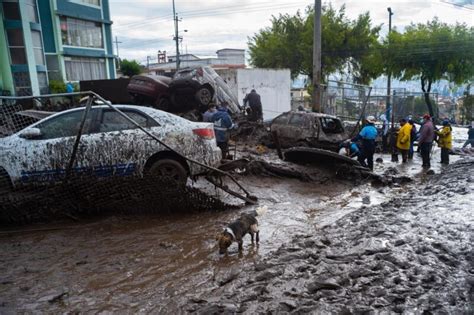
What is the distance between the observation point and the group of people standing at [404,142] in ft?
32.9

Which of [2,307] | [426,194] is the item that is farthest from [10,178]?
[426,194]

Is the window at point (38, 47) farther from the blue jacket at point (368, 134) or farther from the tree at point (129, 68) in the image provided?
the blue jacket at point (368, 134)

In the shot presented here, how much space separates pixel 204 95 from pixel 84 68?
18.2 m

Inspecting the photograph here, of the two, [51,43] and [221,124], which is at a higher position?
[51,43]

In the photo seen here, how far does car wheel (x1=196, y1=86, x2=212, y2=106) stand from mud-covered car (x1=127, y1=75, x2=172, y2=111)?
128 cm

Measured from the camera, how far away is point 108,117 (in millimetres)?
6090

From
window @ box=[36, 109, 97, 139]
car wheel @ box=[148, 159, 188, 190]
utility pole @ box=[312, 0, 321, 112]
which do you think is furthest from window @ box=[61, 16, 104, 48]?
car wheel @ box=[148, 159, 188, 190]

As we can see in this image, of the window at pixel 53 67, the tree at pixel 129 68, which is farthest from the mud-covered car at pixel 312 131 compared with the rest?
the tree at pixel 129 68

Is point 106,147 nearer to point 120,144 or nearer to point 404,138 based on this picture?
point 120,144

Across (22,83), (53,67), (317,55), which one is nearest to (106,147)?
(317,55)

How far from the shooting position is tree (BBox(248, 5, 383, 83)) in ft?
97.6

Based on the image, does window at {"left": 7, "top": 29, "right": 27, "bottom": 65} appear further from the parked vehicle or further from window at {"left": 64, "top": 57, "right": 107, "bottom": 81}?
the parked vehicle

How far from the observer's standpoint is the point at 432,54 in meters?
22.7

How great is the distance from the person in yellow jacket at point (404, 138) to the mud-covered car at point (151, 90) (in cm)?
870
